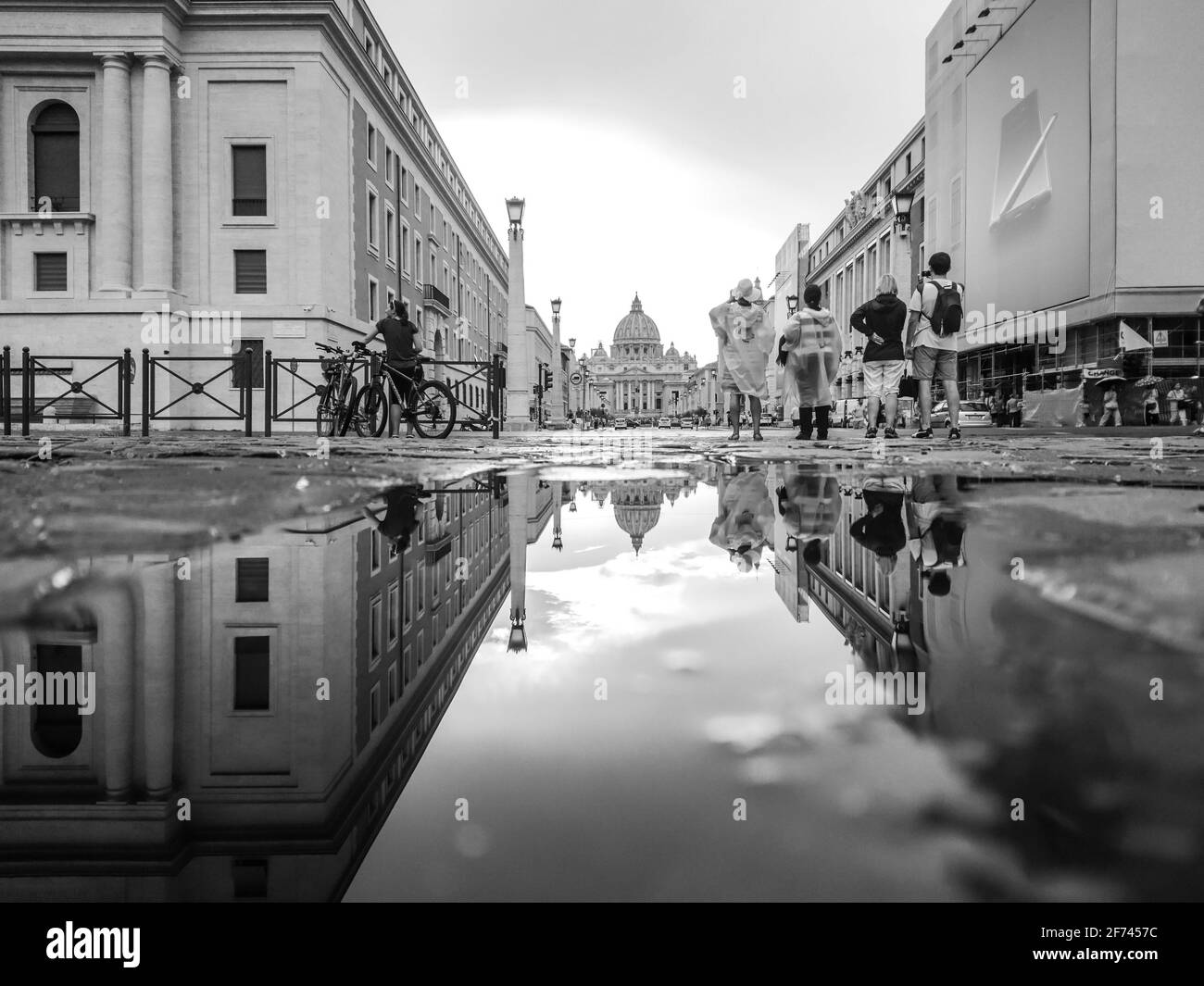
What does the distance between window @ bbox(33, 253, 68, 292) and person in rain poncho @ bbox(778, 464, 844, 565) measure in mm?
26166

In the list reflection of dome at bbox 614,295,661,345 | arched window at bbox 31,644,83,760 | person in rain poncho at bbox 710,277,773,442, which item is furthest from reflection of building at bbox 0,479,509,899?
reflection of dome at bbox 614,295,661,345

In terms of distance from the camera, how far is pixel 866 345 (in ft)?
37.8

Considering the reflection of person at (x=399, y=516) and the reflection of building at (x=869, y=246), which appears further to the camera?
the reflection of building at (x=869, y=246)

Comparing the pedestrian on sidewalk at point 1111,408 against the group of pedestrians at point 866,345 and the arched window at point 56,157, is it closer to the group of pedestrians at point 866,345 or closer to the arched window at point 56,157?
the group of pedestrians at point 866,345

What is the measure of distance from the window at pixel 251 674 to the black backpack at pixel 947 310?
406 inches

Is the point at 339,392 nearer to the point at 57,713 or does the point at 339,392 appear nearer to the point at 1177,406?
the point at 57,713

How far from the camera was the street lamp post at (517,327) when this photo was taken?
27.8m

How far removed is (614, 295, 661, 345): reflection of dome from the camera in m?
196

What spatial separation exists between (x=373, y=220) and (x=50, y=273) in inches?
424

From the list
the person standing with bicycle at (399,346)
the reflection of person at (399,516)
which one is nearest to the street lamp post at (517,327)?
the person standing with bicycle at (399,346)
